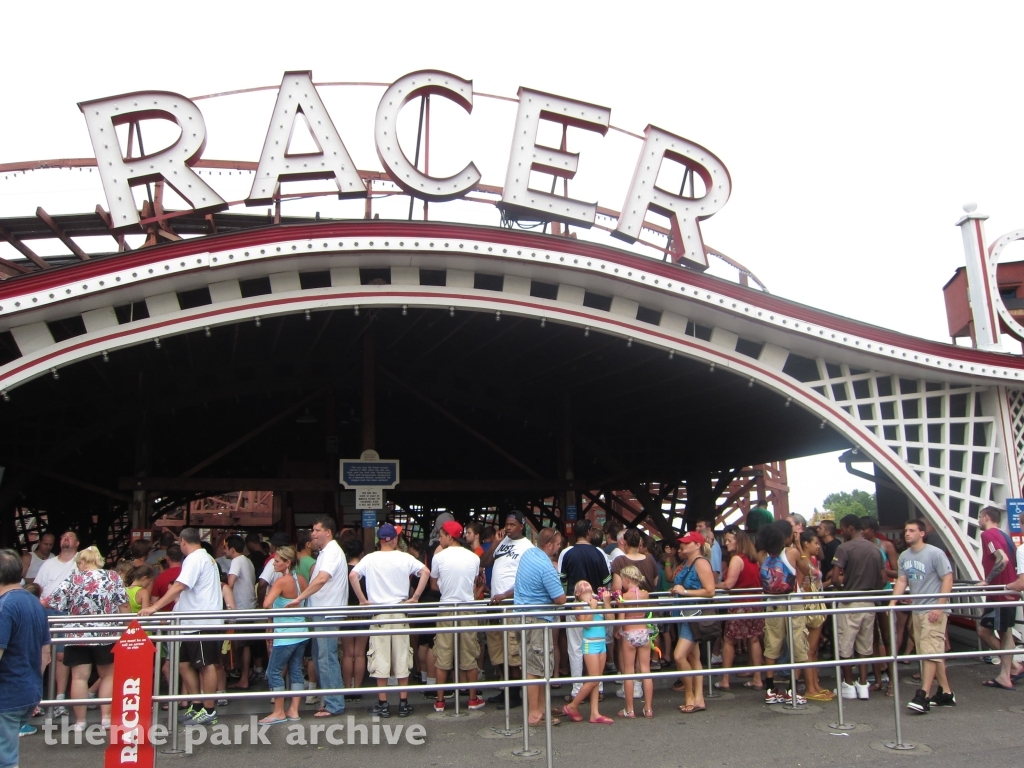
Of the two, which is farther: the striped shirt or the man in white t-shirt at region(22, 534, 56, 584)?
the man in white t-shirt at region(22, 534, 56, 584)

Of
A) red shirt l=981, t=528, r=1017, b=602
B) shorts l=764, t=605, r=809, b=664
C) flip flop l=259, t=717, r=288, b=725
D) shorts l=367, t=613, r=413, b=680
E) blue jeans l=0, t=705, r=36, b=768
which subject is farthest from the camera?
red shirt l=981, t=528, r=1017, b=602

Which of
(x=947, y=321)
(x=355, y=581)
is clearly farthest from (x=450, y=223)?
(x=947, y=321)

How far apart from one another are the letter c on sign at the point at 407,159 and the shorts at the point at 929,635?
26.1 ft

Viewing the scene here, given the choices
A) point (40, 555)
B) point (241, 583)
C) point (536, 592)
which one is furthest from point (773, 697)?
point (40, 555)

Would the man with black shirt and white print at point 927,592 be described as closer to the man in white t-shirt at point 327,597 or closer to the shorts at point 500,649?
Answer: the shorts at point 500,649

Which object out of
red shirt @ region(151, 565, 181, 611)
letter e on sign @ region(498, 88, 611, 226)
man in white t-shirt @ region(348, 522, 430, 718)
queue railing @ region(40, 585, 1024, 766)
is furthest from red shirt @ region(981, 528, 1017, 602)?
red shirt @ region(151, 565, 181, 611)

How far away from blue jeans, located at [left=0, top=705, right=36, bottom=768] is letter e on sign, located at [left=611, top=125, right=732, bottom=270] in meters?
9.88

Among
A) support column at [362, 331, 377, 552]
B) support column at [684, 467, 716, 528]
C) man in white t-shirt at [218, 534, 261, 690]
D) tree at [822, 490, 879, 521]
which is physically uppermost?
support column at [362, 331, 377, 552]

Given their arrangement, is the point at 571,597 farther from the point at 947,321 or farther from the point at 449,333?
the point at 947,321

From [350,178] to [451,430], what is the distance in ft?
39.3

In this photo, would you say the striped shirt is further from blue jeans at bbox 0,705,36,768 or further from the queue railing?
blue jeans at bbox 0,705,36,768

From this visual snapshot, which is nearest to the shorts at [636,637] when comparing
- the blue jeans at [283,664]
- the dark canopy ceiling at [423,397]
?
the blue jeans at [283,664]

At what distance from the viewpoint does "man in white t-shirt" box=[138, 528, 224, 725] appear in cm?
784

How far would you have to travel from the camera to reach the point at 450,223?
10.6 m
